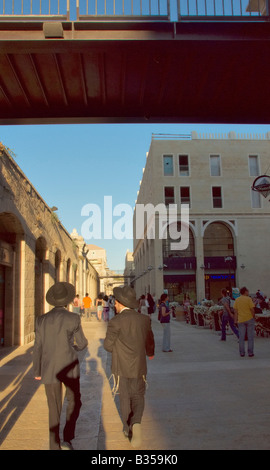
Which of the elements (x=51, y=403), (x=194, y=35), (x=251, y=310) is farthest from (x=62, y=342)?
(x=251, y=310)

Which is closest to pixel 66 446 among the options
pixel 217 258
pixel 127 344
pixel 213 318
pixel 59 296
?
pixel 127 344

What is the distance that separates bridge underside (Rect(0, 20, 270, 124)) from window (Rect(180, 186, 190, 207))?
110 feet

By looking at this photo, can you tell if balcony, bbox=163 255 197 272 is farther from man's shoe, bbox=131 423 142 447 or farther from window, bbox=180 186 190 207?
man's shoe, bbox=131 423 142 447

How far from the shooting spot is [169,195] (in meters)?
40.4

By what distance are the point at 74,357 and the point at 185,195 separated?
3678 cm

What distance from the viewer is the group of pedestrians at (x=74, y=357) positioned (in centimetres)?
424

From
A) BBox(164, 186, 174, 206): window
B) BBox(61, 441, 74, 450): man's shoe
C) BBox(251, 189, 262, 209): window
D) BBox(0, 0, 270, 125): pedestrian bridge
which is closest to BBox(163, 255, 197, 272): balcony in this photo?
BBox(164, 186, 174, 206): window

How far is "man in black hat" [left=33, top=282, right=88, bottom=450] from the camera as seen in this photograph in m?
4.20

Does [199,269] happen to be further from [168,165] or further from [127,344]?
[127,344]

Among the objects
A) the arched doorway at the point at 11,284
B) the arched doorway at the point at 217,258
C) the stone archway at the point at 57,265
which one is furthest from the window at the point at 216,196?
the arched doorway at the point at 11,284

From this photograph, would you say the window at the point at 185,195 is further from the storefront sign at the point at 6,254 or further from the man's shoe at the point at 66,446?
the man's shoe at the point at 66,446

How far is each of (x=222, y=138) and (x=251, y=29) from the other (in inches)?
1488

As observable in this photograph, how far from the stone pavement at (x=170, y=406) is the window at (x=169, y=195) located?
30.4m

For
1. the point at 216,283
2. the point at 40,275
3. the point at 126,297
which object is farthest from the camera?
the point at 216,283
